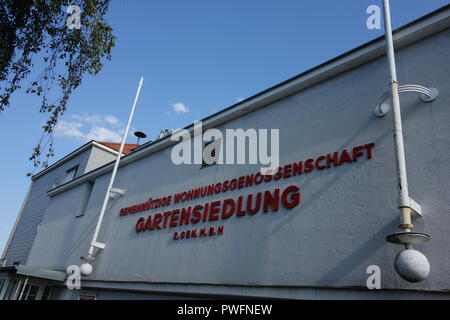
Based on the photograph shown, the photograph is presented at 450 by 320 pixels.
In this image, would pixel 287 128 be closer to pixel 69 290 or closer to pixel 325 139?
pixel 325 139

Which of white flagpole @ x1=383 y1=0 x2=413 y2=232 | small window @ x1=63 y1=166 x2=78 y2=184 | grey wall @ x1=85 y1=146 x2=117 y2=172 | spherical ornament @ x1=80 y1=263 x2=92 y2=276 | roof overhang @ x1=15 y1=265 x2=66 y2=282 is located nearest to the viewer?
white flagpole @ x1=383 y1=0 x2=413 y2=232

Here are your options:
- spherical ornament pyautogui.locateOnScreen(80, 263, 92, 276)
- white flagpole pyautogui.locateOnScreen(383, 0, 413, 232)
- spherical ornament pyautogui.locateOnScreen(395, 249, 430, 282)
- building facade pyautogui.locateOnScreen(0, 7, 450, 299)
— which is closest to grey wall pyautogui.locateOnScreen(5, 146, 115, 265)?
spherical ornament pyautogui.locateOnScreen(80, 263, 92, 276)

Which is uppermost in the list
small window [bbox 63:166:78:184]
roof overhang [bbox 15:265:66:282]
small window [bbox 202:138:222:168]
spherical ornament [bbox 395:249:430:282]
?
small window [bbox 63:166:78:184]

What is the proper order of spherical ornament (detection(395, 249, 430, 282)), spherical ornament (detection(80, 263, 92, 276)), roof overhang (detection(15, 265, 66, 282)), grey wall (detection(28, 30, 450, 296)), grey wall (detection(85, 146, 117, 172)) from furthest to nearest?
grey wall (detection(85, 146, 117, 172)) < spherical ornament (detection(80, 263, 92, 276)) < roof overhang (detection(15, 265, 66, 282)) < grey wall (detection(28, 30, 450, 296)) < spherical ornament (detection(395, 249, 430, 282))

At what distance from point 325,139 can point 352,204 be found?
176 centimetres

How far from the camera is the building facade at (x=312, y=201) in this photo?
5.80 m

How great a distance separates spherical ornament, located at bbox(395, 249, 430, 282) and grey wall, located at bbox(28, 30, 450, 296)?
757mm

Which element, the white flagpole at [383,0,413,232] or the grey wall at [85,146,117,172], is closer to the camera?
the white flagpole at [383,0,413,232]

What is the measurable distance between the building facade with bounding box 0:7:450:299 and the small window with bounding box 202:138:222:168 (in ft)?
0.76

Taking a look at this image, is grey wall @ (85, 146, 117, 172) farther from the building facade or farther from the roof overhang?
the building facade

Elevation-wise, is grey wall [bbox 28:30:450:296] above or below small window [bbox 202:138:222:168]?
below

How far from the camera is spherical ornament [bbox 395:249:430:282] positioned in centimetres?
446

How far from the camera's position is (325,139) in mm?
7660
